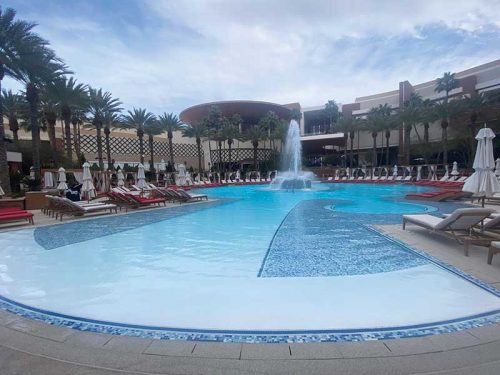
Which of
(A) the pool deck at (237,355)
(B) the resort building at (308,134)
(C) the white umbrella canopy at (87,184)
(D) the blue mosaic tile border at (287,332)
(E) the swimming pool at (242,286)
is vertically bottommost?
(E) the swimming pool at (242,286)

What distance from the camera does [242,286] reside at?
4.52 meters

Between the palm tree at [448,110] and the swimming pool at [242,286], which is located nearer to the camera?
the swimming pool at [242,286]

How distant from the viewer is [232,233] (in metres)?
8.43

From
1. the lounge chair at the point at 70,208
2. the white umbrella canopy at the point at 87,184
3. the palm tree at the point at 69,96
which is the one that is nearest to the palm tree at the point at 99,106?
the palm tree at the point at 69,96

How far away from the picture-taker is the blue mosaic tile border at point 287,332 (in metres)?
3.01

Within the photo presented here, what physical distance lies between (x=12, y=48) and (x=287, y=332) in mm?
19580

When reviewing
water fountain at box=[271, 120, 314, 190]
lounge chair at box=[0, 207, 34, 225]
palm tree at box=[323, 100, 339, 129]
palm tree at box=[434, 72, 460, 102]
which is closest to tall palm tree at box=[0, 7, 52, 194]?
lounge chair at box=[0, 207, 34, 225]

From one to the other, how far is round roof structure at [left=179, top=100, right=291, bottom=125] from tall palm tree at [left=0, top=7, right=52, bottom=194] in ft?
130

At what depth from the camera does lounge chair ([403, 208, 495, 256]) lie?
5.61 meters

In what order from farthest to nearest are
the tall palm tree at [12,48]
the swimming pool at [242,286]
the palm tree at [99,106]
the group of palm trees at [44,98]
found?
the palm tree at [99,106]
the group of palm trees at [44,98]
the tall palm tree at [12,48]
the swimming pool at [242,286]

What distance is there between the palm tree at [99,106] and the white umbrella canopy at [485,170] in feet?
89.0

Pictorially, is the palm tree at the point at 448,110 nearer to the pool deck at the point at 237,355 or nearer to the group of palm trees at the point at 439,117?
the group of palm trees at the point at 439,117

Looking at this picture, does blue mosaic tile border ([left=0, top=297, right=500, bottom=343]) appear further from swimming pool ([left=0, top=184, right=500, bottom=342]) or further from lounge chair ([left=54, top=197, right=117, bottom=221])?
lounge chair ([left=54, top=197, right=117, bottom=221])

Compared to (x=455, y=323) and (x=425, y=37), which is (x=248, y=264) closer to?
(x=455, y=323)
